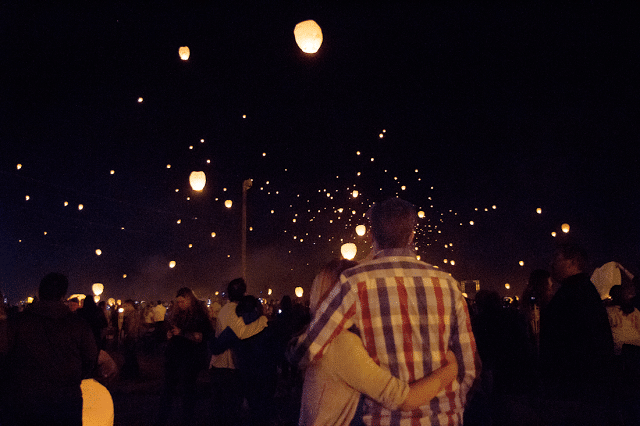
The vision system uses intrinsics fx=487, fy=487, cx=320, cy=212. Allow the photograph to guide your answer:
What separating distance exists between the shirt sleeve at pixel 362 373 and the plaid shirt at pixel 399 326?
2.1 inches

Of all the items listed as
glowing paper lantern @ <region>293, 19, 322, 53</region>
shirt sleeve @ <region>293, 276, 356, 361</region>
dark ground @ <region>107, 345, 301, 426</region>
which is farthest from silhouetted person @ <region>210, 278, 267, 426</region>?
glowing paper lantern @ <region>293, 19, 322, 53</region>

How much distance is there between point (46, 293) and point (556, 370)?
3.46 m

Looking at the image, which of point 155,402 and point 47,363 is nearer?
point 47,363

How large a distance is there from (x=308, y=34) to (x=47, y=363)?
5.26 metres

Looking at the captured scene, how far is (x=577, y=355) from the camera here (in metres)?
3.13

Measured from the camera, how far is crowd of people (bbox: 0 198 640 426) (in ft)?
6.40

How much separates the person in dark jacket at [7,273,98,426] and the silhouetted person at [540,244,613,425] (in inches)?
122

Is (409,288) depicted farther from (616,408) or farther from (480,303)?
(480,303)

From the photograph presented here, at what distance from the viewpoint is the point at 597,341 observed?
313 cm

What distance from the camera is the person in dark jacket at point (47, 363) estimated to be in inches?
122

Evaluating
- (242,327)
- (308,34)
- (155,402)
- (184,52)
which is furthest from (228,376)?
(184,52)

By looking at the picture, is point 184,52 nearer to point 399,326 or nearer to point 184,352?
point 184,352

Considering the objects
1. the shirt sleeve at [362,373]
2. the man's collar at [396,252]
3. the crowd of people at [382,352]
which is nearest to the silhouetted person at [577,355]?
the crowd of people at [382,352]

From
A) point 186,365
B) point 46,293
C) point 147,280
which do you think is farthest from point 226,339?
point 147,280
